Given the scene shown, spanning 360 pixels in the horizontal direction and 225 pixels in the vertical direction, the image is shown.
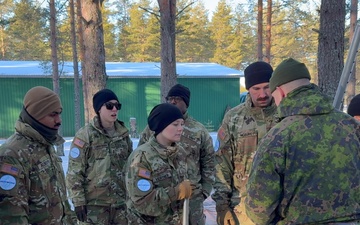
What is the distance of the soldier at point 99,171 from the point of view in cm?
361

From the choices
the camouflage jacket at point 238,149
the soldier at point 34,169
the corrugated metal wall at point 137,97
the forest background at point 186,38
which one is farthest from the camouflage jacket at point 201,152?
the forest background at point 186,38

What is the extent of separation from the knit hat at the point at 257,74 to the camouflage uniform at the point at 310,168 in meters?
1.04

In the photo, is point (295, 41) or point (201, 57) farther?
point (295, 41)

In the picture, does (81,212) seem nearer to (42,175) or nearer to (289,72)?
(42,175)

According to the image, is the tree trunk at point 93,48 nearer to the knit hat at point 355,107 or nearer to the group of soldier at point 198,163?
the group of soldier at point 198,163

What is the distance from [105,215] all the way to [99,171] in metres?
0.47

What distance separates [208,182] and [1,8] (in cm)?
3754

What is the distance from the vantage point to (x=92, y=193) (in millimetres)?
3645

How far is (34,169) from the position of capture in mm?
2449

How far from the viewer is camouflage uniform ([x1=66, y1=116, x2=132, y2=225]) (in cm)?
361

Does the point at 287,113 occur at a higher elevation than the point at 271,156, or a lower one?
higher

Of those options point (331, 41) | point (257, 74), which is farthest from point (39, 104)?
point (331, 41)

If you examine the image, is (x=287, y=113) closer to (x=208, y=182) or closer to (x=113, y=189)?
(x=208, y=182)

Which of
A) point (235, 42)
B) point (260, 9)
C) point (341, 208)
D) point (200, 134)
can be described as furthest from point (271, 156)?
point (235, 42)
